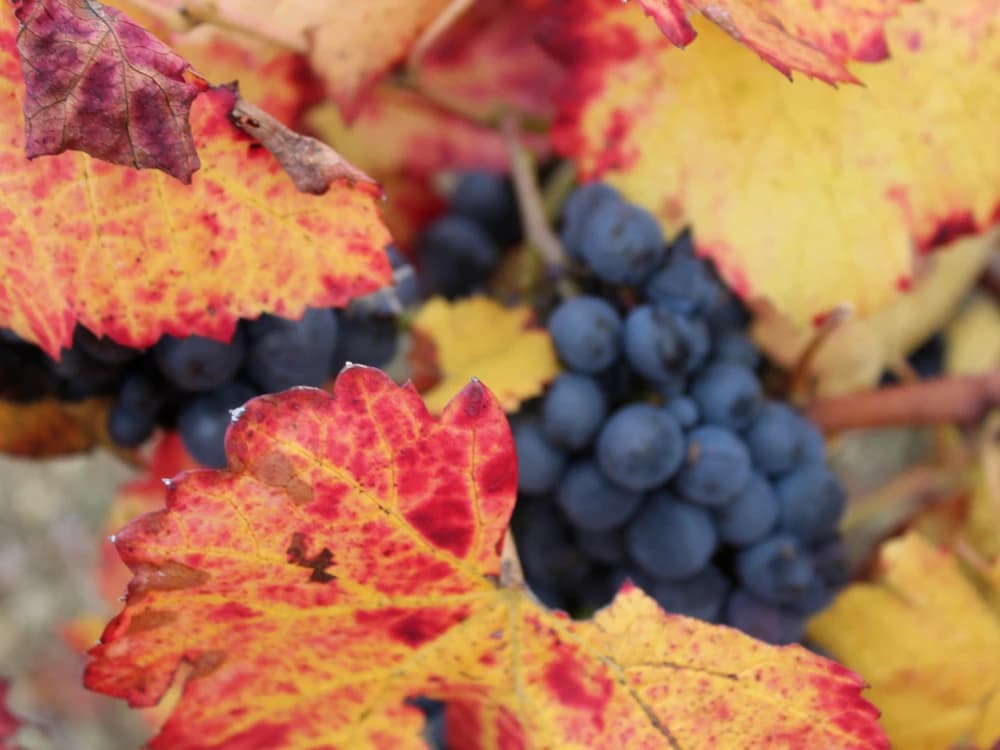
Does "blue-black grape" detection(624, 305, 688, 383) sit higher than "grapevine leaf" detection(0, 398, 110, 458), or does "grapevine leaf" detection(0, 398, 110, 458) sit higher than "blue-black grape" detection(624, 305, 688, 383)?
"blue-black grape" detection(624, 305, 688, 383)

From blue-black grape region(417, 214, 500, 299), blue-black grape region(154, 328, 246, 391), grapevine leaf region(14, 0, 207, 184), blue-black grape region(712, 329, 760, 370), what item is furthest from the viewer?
blue-black grape region(417, 214, 500, 299)

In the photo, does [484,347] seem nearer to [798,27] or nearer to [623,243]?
[623,243]

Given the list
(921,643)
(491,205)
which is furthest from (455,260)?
(921,643)

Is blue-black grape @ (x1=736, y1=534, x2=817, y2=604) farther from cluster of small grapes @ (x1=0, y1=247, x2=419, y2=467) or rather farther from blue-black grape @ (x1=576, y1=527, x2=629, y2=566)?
cluster of small grapes @ (x1=0, y1=247, x2=419, y2=467)

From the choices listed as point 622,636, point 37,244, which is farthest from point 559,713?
point 37,244

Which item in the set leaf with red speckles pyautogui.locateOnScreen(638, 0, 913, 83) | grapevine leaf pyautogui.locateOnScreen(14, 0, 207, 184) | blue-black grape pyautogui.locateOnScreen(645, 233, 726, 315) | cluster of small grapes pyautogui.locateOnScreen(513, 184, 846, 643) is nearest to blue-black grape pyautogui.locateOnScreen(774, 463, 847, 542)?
cluster of small grapes pyautogui.locateOnScreen(513, 184, 846, 643)

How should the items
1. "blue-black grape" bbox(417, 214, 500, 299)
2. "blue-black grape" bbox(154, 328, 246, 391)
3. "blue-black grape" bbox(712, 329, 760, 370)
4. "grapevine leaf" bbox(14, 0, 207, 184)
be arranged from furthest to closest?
"blue-black grape" bbox(417, 214, 500, 299) → "blue-black grape" bbox(712, 329, 760, 370) → "blue-black grape" bbox(154, 328, 246, 391) → "grapevine leaf" bbox(14, 0, 207, 184)
